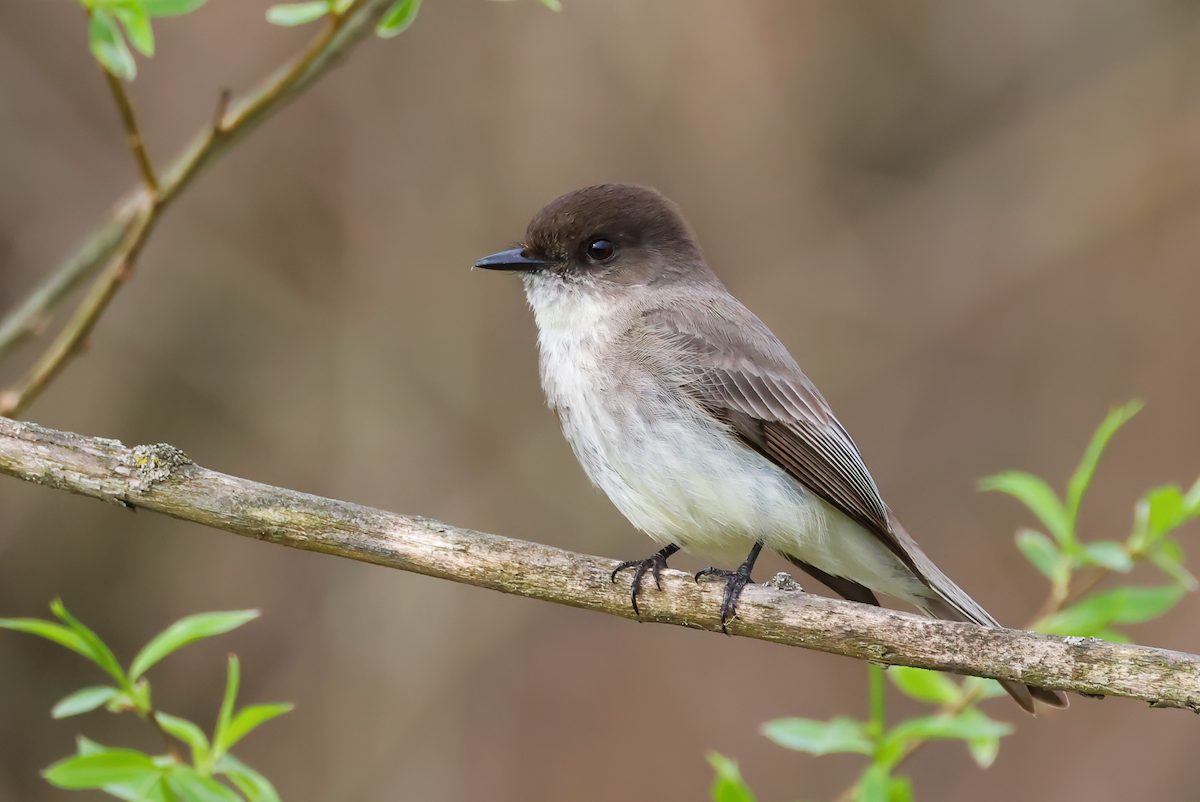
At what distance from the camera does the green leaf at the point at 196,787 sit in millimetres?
1595

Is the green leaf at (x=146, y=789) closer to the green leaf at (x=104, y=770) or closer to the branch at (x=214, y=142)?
the green leaf at (x=104, y=770)

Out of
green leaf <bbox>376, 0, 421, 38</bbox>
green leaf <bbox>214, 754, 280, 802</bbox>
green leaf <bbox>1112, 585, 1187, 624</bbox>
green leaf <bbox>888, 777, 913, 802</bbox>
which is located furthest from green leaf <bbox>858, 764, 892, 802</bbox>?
green leaf <bbox>376, 0, 421, 38</bbox>

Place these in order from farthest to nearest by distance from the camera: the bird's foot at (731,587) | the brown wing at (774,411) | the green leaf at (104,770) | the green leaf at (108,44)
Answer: the brown wing at (774,411) < the bird's foot at (731,587) < the green leaf at (108,44) < the green leaf at (104,770)

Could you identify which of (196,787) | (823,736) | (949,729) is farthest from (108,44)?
(949,729)

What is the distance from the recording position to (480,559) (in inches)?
91.0

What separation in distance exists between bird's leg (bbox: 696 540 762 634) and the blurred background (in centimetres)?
195

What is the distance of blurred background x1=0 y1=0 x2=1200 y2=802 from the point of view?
512 cm

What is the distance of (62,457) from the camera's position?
2.19 meters

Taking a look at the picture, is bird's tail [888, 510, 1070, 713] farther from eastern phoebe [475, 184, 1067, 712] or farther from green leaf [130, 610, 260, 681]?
green leaf [130, 610, 260, 681]

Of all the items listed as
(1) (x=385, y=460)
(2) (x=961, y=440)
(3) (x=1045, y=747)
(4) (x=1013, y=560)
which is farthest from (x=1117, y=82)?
(1) (x=385, y=460)

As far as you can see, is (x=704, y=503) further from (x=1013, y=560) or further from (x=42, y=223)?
(x=42, y=223)

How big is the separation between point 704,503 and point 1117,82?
404cm

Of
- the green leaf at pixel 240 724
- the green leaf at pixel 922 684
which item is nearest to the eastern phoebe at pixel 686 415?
the green leaf at pixel 922 684

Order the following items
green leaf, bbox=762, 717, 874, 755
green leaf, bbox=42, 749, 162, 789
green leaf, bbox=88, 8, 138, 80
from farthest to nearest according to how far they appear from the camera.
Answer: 1. green leaf, bbox=762, 717, 874, 755
2. green leaf, bbox=88, 8, 138, 80
3. green leaf, bbox=42, 749, 162, 789
